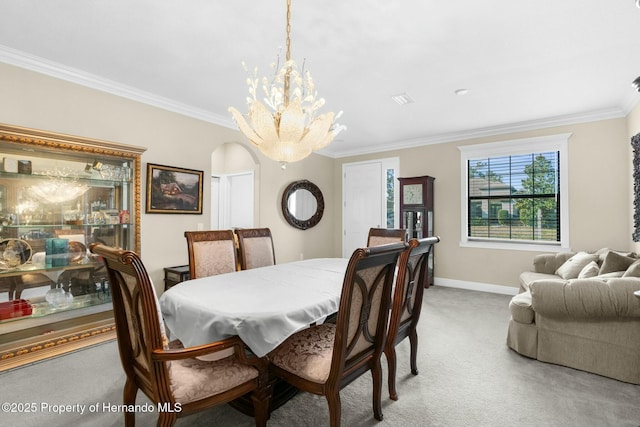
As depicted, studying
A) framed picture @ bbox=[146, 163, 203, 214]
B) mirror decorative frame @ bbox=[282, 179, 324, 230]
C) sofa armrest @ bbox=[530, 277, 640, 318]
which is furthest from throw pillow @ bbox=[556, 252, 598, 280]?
framed picture @ bbox=[146, 163, 203, 214]

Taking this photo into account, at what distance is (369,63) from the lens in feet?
9.17

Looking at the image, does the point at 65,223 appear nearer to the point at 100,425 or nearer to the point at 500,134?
the point at 100,425

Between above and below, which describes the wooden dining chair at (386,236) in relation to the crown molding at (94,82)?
below

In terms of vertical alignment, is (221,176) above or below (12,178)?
above

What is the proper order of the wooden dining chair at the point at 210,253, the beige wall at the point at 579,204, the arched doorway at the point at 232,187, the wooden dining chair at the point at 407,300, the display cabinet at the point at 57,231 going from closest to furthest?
the wooden dining chair at the point at 407,300 → the display cabinet at the point at 57,231 → the wooden dining chair at the point at 210,253 → the beige wall at the point at 579,204 → the arched doorway at the point at 232,187

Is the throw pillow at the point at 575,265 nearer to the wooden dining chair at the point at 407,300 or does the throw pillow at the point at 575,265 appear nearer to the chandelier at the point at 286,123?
the wooden dining chair at the point at 407,300

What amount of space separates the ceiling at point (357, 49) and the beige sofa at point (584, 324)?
6.19ft

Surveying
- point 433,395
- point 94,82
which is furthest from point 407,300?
point 94,82

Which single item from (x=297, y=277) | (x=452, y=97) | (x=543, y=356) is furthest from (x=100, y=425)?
(x=452, y=97)

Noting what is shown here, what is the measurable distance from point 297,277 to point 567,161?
419 centimetres

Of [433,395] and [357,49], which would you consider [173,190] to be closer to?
[357,49]

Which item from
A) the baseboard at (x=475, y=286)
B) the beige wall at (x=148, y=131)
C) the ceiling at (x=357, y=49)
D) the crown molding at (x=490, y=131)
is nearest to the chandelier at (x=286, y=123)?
the ceiling at (x=357, y=49)

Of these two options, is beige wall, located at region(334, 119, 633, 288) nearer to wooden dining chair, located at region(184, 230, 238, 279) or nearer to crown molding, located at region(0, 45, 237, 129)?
wooden dining chair, located at region(184, 230, 238, 279)

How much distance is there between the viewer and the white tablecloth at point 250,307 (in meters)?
1.55
